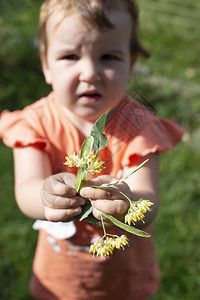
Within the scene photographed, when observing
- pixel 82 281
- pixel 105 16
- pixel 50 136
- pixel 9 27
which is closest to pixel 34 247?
pixel 82 281

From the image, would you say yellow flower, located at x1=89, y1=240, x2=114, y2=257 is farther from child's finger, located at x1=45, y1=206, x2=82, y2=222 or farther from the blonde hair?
the blonde hair

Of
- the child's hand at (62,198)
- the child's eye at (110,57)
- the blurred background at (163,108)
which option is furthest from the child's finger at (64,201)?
the child's eye at (110,57)

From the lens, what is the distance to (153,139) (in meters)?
0.91

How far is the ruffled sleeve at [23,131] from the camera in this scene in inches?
36.1

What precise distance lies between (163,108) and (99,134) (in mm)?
1795

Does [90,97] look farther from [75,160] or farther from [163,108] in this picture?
[163,108]

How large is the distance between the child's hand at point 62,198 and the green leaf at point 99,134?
0.31 feet

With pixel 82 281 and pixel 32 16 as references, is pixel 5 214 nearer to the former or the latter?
pixel 82 281

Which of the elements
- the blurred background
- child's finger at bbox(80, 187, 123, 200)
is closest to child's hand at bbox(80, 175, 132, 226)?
child's finger at bbox(80, 187, 123, 200)

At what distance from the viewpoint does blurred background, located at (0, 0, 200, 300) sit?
1575mm

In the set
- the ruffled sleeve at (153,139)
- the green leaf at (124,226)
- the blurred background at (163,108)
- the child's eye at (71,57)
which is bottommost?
the blurred background at (163,108)

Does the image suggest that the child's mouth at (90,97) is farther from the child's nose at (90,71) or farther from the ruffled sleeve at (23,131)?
the ruffled sleeve at (23,131)

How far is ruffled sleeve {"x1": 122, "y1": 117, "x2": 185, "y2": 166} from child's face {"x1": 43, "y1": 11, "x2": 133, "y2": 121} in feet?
0.30

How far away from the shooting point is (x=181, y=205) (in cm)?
187
